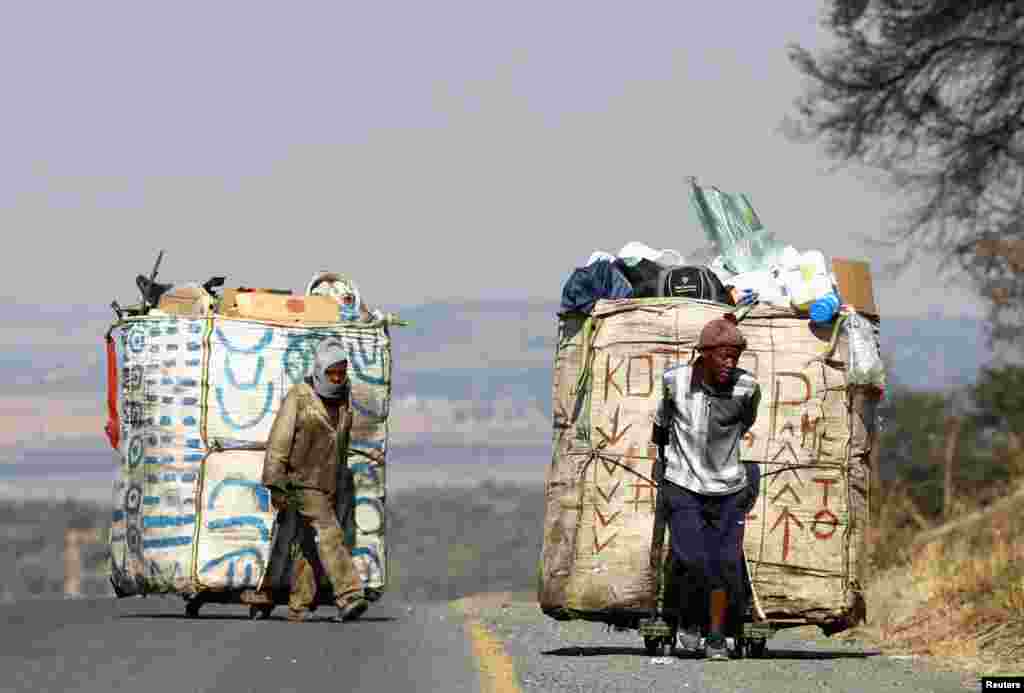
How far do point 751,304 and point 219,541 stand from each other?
5.10 meters

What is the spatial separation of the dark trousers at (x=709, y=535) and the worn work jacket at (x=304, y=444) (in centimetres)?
419

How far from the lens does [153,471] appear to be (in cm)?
1720

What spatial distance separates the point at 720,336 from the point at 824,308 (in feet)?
3.08

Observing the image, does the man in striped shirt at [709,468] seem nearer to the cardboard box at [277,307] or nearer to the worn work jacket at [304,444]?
the worn work jacket at [304,444]

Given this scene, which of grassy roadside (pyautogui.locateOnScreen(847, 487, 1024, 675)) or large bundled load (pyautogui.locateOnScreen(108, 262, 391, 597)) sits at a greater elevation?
large bundled load (pyautogui.locateOnScreen(108, 262, 391, 597))

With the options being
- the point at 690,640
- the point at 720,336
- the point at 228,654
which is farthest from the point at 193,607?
the point at 720,336

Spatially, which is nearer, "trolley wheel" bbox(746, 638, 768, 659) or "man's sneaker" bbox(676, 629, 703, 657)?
"man's sneaker" bbox(676, 629, 703, 657)

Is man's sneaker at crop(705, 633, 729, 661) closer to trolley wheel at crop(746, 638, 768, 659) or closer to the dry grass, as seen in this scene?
trolley wheel at crop(746, 638, 768, 659)

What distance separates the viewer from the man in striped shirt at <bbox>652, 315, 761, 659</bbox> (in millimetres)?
12930

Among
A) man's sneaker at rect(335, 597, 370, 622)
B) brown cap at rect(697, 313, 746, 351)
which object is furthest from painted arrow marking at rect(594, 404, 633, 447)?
man's sneaker at rect(335, 597, 370, 622)

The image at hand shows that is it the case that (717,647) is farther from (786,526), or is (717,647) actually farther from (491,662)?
(491,662)

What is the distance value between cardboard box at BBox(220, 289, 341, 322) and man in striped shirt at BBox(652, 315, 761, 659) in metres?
4.73

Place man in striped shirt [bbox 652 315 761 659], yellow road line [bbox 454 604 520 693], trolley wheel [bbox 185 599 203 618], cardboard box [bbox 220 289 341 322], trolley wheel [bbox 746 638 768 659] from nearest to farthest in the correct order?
yellow road line [bbox 454 604 520 693]
man in striped shirt [bbox 652 315 761 659]
trolley wheel [bbox 746 638 768 659]
cardboard box [bbox 220 289 341 322]
trolley wheel [bbox 185 599 203 618]

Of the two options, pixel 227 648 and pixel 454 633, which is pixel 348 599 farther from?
pixel 227 648
